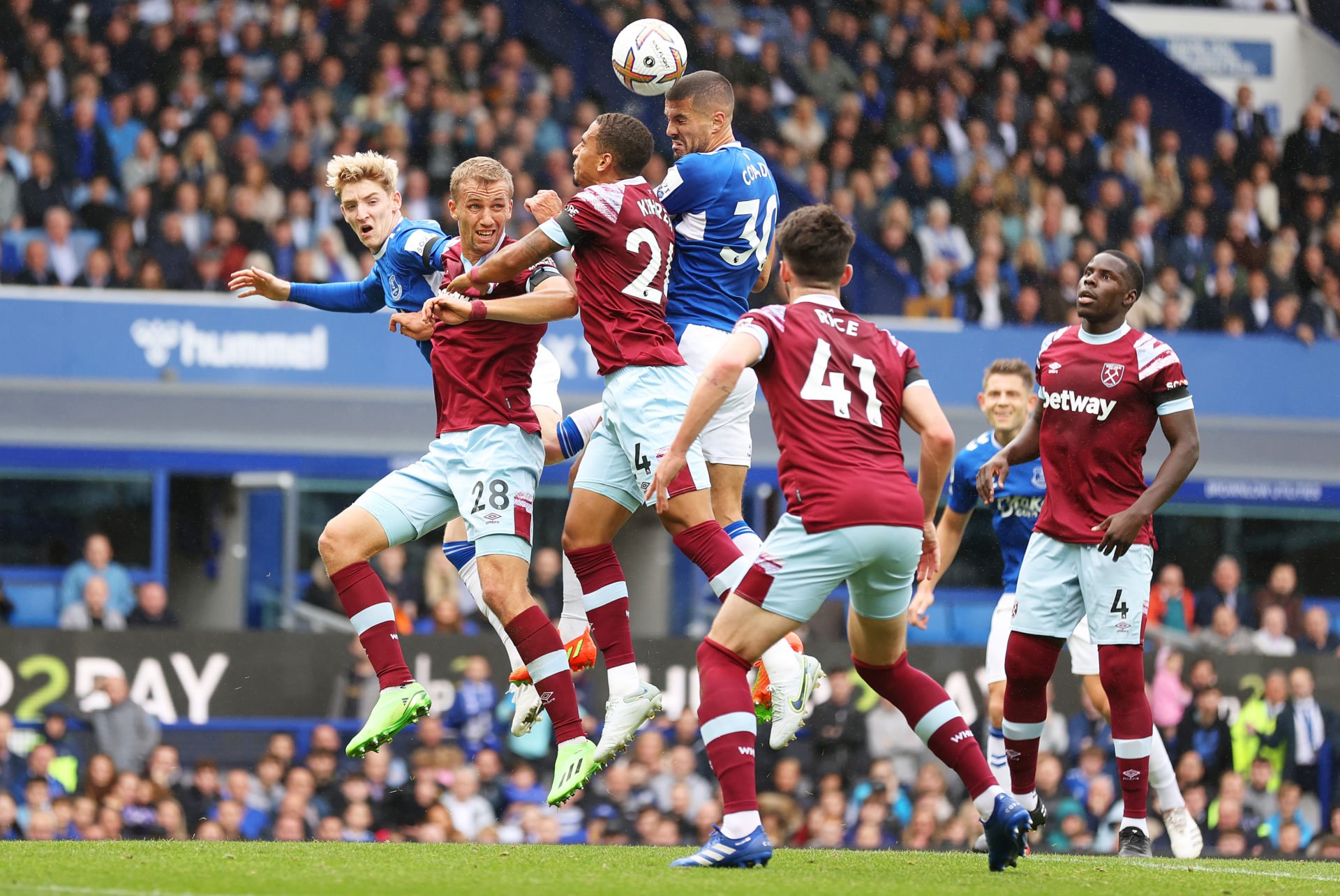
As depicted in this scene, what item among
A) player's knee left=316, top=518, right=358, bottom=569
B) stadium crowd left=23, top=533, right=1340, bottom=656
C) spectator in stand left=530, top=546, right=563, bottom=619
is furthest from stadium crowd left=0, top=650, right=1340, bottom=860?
player's knee left=316, top=518, right=358, bottom=569

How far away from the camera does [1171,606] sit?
16.7m

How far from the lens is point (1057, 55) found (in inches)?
870

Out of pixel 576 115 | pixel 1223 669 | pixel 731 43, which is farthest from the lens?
pixel 731 43

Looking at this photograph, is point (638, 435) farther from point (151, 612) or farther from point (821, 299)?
point (151, 612)

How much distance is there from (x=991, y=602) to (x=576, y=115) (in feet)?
21.4

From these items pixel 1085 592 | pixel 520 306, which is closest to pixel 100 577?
pixel 520 306

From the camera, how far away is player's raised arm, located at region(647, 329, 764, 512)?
6.17 metres

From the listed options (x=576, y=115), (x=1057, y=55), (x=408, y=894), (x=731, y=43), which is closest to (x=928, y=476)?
(x=408, y=894)

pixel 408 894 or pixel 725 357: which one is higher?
pixel 725 357

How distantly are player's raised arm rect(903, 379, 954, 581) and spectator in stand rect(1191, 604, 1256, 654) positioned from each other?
1030 centimetres

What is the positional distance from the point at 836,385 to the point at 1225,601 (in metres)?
11.3

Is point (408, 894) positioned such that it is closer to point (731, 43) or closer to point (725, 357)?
point (725, 357)

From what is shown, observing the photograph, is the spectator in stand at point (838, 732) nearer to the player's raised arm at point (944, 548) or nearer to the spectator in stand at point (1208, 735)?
the spectator in stand at point (1208, 735)

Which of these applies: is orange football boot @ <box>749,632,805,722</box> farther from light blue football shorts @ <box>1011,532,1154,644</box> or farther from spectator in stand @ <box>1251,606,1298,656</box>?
spectator in stand @ <box>1251,606,1298,656</box>
